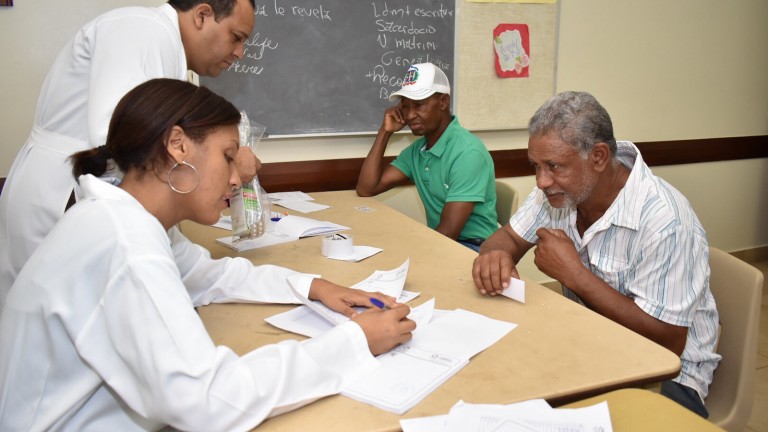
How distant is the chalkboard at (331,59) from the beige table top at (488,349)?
1.20 m

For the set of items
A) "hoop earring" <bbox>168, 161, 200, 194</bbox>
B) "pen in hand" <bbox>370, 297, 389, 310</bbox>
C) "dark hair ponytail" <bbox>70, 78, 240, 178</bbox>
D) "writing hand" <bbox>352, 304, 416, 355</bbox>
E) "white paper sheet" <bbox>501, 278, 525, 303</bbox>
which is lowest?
"white paper sheet" <bbox>501, 278, 525, 303</bbox>

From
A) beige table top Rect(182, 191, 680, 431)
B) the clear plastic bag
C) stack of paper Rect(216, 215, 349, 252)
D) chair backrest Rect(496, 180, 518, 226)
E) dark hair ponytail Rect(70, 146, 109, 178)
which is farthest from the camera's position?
chair backrest Rect(496, 180, 518, 226)

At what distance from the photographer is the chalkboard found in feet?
9.61

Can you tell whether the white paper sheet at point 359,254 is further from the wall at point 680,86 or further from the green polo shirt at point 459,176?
the wall at point 680,86

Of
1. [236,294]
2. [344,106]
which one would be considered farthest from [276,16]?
[236,294]

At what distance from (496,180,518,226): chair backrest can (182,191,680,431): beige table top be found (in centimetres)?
83

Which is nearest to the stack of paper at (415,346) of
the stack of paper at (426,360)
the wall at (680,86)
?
the stack of paper at (426,360)

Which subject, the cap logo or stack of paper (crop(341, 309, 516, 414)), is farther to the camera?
the cap logo

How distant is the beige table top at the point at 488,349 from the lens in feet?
3.41

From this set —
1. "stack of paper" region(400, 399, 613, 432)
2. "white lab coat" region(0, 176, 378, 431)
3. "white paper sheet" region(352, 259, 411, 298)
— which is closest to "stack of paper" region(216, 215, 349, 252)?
"white paper sheet" region(352, 259, 411, 298)

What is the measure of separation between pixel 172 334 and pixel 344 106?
2.33 metres

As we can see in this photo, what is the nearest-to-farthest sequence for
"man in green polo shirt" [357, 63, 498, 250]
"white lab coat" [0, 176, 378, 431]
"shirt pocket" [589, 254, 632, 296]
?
"white lab coat" [0, 176, 378, 431], "shirt pocket" [589, 254, 632, 296], "man in green polo shirt" [357, 63, 498, 250]

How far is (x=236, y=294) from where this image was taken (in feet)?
5.00

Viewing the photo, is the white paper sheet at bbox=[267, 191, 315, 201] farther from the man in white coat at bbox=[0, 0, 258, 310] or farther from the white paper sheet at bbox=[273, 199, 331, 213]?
the man in white coat at bbox=[0, 0, 258, 310]
